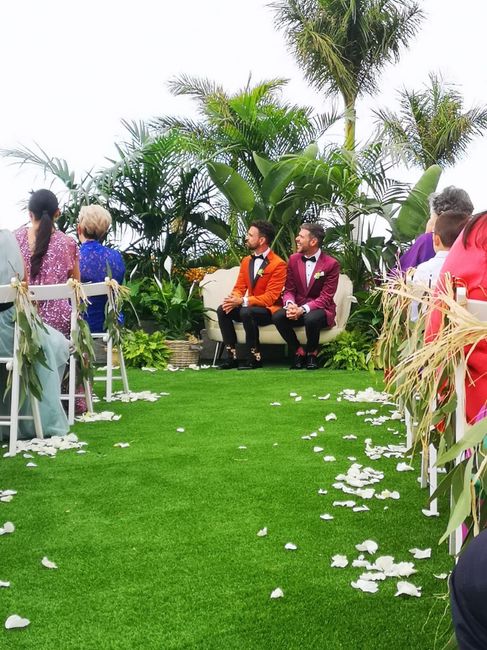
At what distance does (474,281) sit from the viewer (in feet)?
7.97

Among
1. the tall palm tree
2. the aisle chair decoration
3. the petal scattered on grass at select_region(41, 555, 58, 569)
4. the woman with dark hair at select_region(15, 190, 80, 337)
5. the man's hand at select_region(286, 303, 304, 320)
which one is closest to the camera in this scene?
the aisle chair decoration

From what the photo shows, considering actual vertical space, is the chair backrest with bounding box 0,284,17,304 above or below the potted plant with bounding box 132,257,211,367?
above

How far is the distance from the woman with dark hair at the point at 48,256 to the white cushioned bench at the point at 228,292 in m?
3.33

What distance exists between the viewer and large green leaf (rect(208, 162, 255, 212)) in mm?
9609

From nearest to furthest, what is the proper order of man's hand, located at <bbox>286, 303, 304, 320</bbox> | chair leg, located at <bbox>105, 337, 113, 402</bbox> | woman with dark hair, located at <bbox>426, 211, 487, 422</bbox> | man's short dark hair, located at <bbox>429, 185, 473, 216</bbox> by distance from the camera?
woman with dark hair, located at <bbox>426, 211, 487, 422</bbox> < man's short dark hair, located at <bbox>429, 185, 473, 216</bbox> < chair leg, located at <bbox>105, 337, 113, 402</bbox> < man's hand, located at <bbox>286, 303, 304, 320</bbox>

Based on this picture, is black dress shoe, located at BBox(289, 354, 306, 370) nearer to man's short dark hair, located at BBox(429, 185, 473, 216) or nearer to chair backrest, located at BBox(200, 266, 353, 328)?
chair backrest, located at BBox(200, 266, 353, 328)

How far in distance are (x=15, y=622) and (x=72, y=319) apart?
3030mm

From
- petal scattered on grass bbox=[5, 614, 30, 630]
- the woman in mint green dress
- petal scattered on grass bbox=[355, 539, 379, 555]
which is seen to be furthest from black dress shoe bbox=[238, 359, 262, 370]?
petal scattered on grass bbox=[5, 614, 30, 630]

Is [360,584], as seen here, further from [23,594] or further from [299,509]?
[23,594]

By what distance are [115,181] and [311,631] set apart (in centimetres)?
813

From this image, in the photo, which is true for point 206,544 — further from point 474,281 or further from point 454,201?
point 454,201

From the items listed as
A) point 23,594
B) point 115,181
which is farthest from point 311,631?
point 115,181

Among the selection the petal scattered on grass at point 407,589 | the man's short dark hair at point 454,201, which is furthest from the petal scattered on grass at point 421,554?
the man's short dark hair at point 454,201

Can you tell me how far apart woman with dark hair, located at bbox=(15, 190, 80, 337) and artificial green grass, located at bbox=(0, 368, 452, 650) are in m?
0.98
